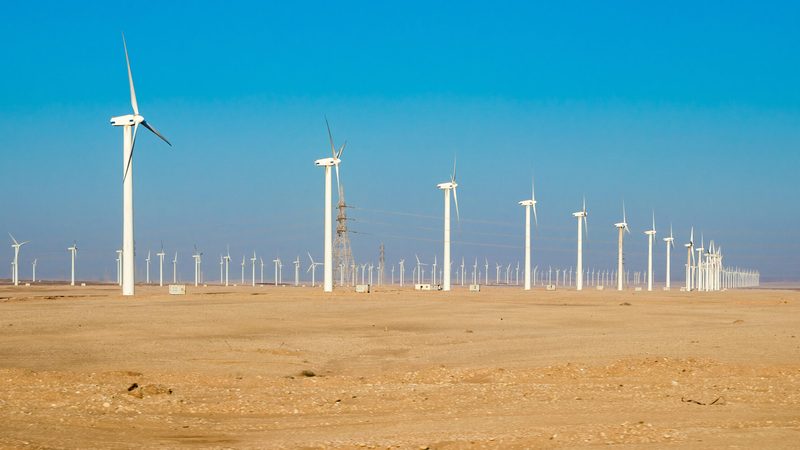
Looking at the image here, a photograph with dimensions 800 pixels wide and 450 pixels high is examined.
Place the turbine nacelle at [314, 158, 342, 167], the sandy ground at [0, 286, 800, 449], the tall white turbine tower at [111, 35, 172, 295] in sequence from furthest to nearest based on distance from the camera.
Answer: the turbine nacelle at [314, 158, 342, 167] < the tall white turbine tower at [111, 35, 172, 295] < the sandy ground at [0, 286, 800, 449]

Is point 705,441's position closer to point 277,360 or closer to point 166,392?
point 166,392

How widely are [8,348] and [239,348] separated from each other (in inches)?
284

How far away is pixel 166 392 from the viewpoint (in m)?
22.3

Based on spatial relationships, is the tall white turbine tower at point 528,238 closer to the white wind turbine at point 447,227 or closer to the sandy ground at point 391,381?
the white wind turbine at point 447,227

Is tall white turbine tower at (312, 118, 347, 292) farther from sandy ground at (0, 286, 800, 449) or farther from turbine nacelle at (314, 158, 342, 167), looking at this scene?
sandy ground at (0, 286, 800, 449)

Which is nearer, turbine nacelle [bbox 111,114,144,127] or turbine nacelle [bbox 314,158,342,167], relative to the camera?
turbine nacelle [bbox 111,114,144,127]

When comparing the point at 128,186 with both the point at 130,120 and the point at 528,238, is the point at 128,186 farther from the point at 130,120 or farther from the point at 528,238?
the point at 528,238

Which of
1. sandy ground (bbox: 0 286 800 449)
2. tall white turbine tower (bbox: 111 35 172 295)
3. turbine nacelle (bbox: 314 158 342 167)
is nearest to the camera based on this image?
sandy ground (bbox: 0 286 800 449)

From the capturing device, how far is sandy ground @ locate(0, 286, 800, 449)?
16.6 m

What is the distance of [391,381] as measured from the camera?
2497cm

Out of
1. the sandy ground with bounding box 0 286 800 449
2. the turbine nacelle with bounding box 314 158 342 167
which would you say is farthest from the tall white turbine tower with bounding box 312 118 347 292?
the sandy ground with bounding box 0 286 800 449

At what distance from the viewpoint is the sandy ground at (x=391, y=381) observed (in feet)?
54.3

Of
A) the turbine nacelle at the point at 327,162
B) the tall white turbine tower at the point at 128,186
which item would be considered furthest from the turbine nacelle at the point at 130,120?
the turbine nacelle at the point at 327,162

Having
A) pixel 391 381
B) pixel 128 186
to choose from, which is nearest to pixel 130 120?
pixel 128 186
